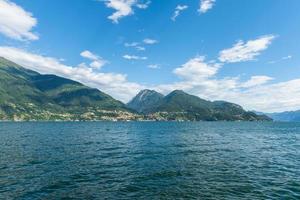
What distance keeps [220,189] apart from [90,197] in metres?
17.7

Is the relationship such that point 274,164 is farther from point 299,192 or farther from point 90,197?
point 90,197

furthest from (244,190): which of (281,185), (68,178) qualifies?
(68,178)

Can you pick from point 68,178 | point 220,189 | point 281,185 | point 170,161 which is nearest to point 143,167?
point 170,161

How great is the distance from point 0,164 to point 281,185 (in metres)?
51.4

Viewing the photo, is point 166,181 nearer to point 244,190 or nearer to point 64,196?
point 244,190

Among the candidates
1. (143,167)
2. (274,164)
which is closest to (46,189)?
(143,167)

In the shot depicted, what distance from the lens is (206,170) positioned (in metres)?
54.6

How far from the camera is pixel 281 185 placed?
43.4m

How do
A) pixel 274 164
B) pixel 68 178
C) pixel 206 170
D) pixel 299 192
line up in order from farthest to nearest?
pixel 274 164, pixel 206 170, pixel 68 178, pixel 299 192

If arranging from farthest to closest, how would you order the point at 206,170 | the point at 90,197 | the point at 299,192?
the point at 206,170, the point at 299,192, the point at 90,197

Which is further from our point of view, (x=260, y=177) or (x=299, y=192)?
(x=260, y=177)

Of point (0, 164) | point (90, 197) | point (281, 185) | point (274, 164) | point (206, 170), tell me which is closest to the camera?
point (90, 197)

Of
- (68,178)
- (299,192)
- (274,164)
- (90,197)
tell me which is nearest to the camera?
(90,197)

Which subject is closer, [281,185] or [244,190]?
[244,190]
